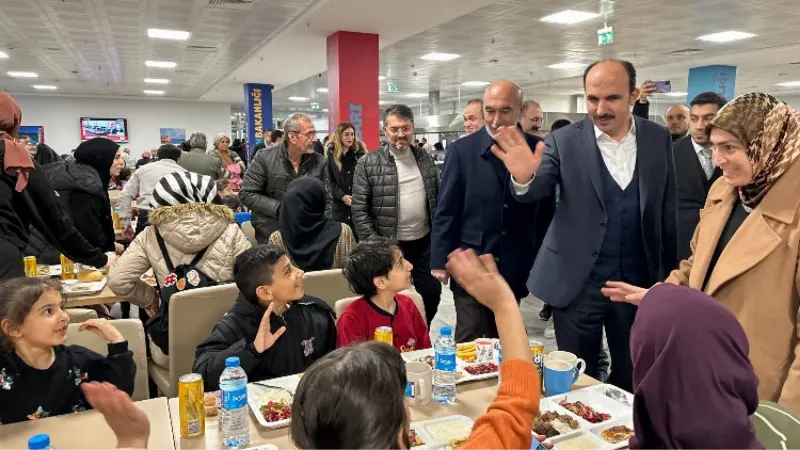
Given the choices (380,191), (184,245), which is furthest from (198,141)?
(184,245)

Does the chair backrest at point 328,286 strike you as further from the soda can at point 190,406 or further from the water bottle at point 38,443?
the water bottle at point 38,443

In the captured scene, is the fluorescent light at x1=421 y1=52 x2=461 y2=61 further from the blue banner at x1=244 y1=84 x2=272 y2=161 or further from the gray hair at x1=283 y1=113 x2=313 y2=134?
the gray hair at x1=283 y1=113 x2=313 y2=134

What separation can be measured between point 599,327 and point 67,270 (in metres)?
3.33

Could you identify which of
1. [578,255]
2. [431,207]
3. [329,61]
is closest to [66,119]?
[329,61]

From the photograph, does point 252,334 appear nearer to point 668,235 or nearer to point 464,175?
point 464,175

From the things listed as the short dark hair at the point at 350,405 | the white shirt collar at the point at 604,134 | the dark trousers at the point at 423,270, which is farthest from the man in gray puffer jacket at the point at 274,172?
the short dark hair at the point at 350,405

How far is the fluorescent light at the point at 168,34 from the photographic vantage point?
840cm

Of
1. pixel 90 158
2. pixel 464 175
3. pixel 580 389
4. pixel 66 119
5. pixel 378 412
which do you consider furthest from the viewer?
pixel 66 119

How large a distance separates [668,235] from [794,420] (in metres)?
1.30

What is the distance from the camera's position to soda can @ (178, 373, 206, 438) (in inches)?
62.1

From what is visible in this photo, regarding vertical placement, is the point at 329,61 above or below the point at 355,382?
above

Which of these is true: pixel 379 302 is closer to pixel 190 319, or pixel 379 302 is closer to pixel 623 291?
pixel 190 319

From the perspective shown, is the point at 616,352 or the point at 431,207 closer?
the point at 616,352

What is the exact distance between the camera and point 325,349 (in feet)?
7.78
